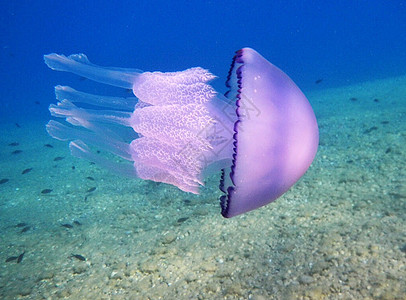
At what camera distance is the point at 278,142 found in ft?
6.27

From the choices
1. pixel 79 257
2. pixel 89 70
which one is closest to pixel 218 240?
pixel 79 257

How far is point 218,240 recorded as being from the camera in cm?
358

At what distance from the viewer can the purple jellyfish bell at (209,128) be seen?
1.85 meters

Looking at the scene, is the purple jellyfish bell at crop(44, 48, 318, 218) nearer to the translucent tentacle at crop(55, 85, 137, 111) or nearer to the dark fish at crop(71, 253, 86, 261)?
the translucent tentacle at crop(55, 85, 137, 111)

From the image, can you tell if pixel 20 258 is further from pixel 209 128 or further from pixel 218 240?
pixel 209 128

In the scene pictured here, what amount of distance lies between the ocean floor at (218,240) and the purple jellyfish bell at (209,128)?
1.06 metres

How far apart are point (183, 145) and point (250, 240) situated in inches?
63.5

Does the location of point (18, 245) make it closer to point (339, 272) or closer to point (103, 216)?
point (103, 216)

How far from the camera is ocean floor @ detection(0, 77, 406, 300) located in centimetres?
267

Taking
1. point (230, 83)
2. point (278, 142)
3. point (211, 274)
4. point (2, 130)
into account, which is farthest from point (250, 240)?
point (2, 130)

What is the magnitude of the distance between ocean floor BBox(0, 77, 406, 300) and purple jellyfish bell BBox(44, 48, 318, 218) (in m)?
1.06

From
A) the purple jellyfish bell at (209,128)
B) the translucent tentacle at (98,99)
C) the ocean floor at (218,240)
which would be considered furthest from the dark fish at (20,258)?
the translucent tentacle at (98,99)

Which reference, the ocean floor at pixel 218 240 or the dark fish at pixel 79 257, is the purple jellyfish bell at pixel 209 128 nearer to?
the ocean floor at pixel 218 240

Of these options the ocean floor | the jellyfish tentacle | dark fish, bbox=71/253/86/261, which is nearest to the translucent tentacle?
the jellyfish tentacle
